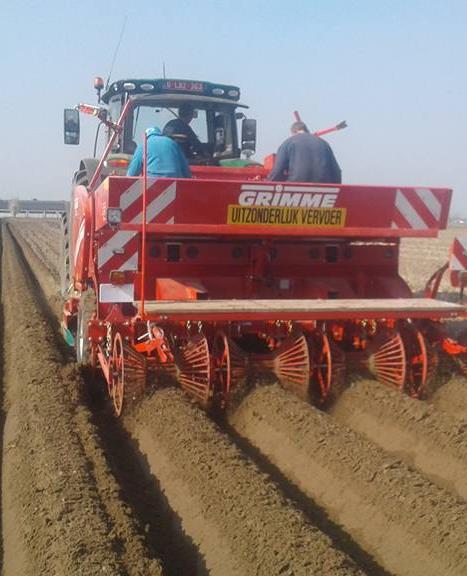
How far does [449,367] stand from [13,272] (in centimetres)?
1180

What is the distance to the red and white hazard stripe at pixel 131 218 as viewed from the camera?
17.7 feet

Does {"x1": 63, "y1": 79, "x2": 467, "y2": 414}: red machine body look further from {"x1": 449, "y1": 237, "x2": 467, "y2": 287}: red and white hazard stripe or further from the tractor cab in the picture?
the tractor cab

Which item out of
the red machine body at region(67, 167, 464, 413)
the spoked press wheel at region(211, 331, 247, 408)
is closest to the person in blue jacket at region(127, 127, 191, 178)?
the red machine body at region(67, 167, 464, 413)

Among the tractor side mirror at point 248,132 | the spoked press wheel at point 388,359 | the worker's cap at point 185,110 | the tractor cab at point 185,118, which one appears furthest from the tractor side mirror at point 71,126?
the spoked press wheel at point 388,359

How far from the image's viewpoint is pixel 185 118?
796 centimetres

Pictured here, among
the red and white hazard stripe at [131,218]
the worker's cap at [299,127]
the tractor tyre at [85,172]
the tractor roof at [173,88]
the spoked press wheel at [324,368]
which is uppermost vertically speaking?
the tractor roof at [173,88]

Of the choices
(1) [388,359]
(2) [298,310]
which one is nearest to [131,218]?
(2) [298,310]

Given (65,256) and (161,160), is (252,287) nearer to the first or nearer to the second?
(161,160)

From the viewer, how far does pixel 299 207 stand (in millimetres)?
5695

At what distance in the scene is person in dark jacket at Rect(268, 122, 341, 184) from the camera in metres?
A: 6.34

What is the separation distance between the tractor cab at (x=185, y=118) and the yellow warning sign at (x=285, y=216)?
2.02 metres

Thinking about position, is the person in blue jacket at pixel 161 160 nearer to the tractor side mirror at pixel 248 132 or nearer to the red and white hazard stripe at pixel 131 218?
the red and white hazard stripe at pixel 131 218

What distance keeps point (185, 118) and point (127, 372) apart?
141 inches

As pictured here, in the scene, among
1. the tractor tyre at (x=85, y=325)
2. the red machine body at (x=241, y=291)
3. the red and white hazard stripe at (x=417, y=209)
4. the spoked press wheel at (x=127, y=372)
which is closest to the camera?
the spoked press wheel at (x=127, y=372)
